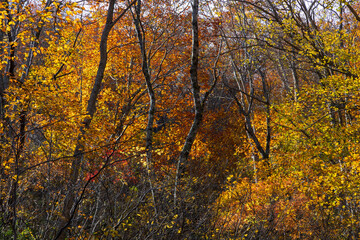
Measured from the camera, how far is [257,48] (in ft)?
42.0

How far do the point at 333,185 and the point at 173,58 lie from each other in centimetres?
1109

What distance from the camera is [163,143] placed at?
11.1 metres

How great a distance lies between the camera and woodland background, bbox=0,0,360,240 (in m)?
5.07

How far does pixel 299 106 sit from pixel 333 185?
136 inches

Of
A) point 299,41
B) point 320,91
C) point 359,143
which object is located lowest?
point 359,143

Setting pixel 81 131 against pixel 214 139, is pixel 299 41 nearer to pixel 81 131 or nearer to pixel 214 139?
pixel 81 131

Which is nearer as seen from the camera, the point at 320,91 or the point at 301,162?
the point at 320,91

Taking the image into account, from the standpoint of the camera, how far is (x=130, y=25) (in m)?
14.8

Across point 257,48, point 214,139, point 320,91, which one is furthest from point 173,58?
point 320,91

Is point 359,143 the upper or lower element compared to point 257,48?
lower

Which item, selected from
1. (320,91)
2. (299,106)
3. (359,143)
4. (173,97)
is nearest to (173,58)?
(173,97)

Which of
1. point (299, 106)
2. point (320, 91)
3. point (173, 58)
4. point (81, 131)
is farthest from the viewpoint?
point (173, 58)

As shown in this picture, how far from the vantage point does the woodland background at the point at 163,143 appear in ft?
16.6

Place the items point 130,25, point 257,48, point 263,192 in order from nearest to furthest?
point 263,192 → point 257,48 → point 130,25
